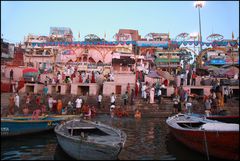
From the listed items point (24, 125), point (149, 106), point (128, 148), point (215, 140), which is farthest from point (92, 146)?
point (149, 106)

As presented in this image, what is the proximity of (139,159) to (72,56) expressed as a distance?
114 feet

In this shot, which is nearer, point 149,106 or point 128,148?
point 128,148

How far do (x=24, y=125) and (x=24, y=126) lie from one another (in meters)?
0.05

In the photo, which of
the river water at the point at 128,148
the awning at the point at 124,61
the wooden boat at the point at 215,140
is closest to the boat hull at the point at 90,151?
the river water at the point at 128,148

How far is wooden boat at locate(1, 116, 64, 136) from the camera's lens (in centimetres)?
1027

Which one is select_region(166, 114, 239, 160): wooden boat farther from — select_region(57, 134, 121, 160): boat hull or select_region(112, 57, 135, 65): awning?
select_region(112, 57, 135, 65): awning

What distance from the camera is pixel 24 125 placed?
10.8 m

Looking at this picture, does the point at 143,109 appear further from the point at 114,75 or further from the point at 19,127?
the point at 19,127

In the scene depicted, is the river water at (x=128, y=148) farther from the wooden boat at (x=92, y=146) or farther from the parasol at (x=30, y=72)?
the parasol at (x=30, y=72)

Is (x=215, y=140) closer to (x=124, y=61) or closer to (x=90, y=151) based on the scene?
(x=90, y=151)

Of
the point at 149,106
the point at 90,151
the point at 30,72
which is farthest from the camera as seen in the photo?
the point at 30,72

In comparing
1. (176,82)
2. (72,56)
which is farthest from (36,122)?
→ (72,56)

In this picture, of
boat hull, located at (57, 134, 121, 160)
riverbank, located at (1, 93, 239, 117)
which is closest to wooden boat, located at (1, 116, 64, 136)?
boat hull, located at (57, 134, 121, 160)

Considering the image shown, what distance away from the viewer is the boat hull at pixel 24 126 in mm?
10250
